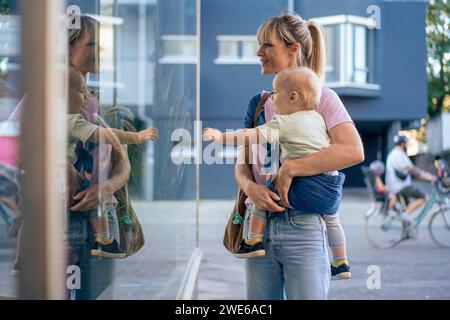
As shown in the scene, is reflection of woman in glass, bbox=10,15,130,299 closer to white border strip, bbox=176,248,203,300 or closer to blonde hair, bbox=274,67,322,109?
blonde hair, bbox=274,67,322,109

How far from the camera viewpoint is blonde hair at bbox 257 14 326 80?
1.70 metres

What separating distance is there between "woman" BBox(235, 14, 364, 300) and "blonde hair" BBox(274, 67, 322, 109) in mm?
19

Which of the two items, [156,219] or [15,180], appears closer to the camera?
[15,180]

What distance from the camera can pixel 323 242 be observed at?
1.68 metres

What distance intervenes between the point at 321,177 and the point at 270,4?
0.49m

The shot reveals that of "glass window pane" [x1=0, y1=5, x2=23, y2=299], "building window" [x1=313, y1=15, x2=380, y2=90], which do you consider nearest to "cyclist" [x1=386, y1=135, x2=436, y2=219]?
"building window" [x1=313, y1=15, x2=380, y2=90]

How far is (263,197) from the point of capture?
169 centimetres

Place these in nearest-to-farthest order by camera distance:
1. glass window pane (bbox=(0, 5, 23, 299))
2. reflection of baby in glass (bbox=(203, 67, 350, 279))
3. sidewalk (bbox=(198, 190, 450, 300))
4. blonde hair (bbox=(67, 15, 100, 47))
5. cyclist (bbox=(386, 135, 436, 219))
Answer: glass window pane (bbox=(0, 5, 23, 299)), blonde hair (bbox=(67, 15, 100, 47)), reflection of baby in glass (bbox=(203, 67, 350, 279)), cyclist (bbox=(386, 135, 436, 219)), sidewalk (bbox=(198, 190, 450, 300))

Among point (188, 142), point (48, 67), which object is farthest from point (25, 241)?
point (188, 142)

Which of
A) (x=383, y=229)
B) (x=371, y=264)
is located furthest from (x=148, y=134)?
(x=383, y=229)

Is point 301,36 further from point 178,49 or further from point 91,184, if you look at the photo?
point 178,49

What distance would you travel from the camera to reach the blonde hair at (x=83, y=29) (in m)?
1.33
